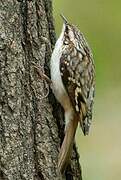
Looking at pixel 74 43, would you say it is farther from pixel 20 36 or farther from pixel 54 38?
pixel 20 36

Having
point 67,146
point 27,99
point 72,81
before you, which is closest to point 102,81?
point 72,81

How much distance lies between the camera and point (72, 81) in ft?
17.7

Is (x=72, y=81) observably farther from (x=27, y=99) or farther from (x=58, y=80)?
(x=27, y=99)

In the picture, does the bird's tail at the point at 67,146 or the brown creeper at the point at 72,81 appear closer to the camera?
the bird's tail at the point at 67,146

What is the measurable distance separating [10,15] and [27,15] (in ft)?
0.56

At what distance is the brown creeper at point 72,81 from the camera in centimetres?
524

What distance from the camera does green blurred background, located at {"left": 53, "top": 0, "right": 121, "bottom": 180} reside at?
7.69 metres

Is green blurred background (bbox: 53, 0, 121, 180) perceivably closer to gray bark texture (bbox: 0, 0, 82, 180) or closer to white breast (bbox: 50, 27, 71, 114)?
white breast (bbox: 50, 27, 71, 114)

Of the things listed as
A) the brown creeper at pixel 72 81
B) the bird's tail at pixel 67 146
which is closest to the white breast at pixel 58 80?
the brown creeper at pixel 72 81

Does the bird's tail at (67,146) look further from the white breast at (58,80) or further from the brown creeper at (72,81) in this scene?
the white breast at (58,80)

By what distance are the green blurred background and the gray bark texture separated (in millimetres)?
2260

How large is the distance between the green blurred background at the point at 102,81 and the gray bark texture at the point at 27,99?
2.26 metres

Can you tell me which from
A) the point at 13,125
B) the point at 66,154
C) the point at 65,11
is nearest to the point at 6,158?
the point at 13,125

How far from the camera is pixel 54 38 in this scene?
5344mm
